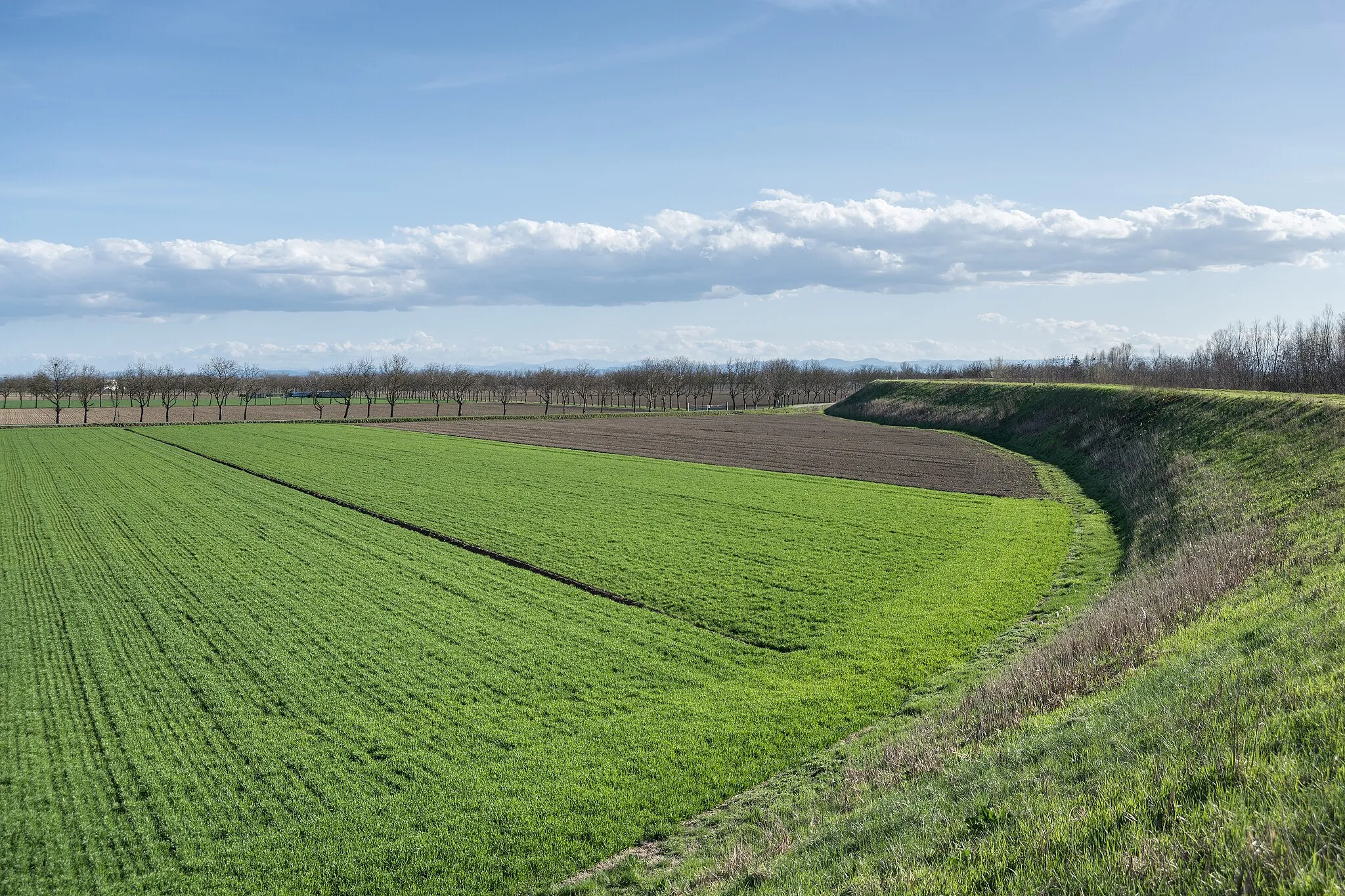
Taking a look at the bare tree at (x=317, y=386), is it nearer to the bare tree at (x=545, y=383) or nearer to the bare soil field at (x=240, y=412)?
the bare soil field at (x=240, y=412)

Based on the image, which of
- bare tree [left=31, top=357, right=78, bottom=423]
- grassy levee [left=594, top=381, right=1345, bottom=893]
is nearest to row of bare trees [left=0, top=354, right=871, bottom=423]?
bare tree [left=31, top=357, right=78, bottom=423]

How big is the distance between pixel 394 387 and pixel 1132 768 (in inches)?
5108

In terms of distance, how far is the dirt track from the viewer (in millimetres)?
48844

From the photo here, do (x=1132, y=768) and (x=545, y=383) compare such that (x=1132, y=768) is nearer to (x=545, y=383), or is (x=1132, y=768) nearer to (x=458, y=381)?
(x=545, y=383)

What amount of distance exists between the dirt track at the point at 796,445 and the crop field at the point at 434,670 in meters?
12.4

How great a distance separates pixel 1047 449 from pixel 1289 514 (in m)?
40.8

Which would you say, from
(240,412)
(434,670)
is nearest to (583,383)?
(240,412)

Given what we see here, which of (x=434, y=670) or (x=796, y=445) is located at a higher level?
(x=796, y=445)

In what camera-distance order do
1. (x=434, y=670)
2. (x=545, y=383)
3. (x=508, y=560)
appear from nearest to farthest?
(x=434, y=670)
(x=508, y=560)
(x=545, y=383)

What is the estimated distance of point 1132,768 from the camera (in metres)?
7.91

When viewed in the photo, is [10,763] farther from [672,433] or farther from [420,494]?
[672,433]

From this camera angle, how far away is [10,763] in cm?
1301

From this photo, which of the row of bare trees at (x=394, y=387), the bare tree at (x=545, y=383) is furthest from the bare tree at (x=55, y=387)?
the bare tree at (x=545, y=383)

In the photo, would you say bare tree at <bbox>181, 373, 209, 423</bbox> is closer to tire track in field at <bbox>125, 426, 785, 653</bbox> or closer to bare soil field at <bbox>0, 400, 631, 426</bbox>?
bare soil field at <bbox>0, 400, 631, 426</bbox>
